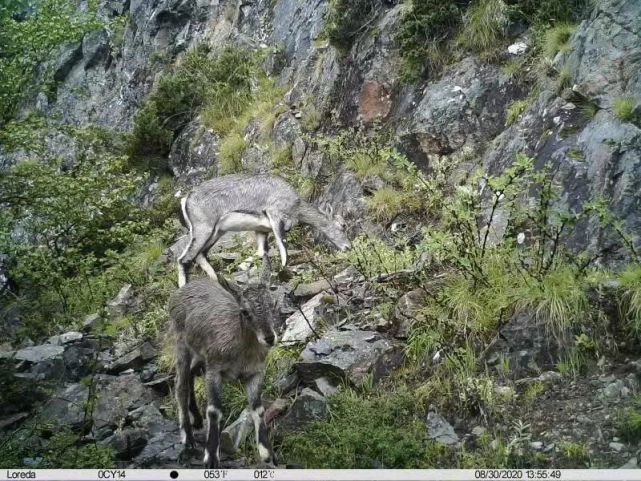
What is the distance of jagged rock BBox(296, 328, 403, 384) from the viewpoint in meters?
7.61

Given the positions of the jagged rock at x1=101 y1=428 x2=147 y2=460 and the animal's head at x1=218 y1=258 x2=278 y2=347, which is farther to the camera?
the jagged rock at x1=101 y1=428 x2=147 y2=460

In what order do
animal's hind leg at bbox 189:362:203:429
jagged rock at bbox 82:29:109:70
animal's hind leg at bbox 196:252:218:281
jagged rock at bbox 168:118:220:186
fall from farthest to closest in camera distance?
jagged rock at bbox 82:29:109:70 < jagged rock at bbox 168:118:220:186 < animal's hind leg at bbox 196:252:218:281 < animal's hind leg at bbox 189:362:203:429

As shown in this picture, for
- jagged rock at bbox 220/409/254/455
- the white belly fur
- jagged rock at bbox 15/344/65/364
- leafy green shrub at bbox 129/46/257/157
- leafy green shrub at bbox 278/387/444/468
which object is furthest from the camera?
leafy green shrub at bbox 129/46/257/157

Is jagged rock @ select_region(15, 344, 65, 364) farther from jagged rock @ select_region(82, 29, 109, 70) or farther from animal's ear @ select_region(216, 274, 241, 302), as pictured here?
jagged rock @ select_region(82, 29, 109, 70)

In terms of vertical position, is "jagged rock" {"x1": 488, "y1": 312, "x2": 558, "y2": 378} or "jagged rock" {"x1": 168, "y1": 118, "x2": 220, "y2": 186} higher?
"jagged rock" {"x1": 168, "y1": 118, "x2": 220, "y2": 186}

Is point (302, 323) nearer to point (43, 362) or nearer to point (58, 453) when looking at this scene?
point (43, 362)

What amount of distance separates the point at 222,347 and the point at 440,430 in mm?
1954

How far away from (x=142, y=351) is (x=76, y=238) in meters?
2.62

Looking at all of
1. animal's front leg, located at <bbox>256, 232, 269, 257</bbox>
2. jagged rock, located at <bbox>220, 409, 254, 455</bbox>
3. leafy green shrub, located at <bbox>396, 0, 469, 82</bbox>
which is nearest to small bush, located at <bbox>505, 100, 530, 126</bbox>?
leafy green shrub, located at <bbox>396, 0, 469, 82</bbox>

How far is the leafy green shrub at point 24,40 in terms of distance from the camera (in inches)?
457

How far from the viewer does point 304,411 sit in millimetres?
7199

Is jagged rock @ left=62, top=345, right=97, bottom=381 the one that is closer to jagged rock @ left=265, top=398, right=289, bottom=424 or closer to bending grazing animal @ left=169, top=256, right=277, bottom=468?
bending grazing animal @ left=169, top=256, right=277, bottom=468

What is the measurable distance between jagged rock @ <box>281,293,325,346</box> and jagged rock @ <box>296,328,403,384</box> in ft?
1.50

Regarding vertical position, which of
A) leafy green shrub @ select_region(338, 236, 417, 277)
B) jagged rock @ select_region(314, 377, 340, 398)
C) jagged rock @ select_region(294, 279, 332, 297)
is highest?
leafy green shrub @ select_region(338, 236, 417, 277)
